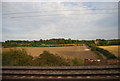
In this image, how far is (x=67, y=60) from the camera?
25.5 feet

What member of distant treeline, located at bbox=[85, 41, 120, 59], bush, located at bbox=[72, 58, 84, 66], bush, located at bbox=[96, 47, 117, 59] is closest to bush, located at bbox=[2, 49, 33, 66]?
bush, located at bbox=[72, 58, 84, 66]

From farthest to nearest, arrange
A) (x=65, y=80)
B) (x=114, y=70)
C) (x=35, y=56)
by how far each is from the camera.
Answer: (x=35, y=56), (x=114, y=70), (x=65, y=80)

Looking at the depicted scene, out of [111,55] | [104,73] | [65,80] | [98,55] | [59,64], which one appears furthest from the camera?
[98,55]

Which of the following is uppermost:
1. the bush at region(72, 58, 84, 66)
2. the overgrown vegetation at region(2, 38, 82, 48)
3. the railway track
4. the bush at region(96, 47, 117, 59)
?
the overgrown vegetation at region(2, 38, 82, 48)

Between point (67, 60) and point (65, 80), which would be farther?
point (67, 60)

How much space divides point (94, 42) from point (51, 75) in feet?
21.5

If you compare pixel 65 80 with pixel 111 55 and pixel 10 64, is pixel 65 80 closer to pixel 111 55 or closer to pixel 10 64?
pixel 10 64

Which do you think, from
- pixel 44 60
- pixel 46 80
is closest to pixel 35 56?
pixel 44 60

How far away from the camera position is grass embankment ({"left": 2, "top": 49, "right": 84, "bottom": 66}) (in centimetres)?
761

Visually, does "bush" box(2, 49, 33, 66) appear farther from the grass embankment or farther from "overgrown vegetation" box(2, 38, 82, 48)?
"overgrown vegetation" box(2, 38, 82, 48)

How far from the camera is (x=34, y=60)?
7.91 m

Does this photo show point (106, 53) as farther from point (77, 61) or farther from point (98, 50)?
point (77, 61)

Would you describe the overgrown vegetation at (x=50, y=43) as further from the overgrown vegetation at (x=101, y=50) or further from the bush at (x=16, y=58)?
the bush at (x=16, y=58)

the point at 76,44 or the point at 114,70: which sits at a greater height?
the point at 76,44
